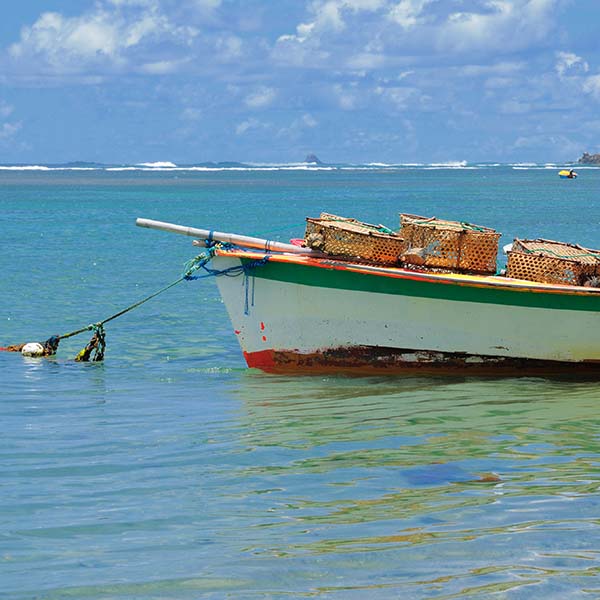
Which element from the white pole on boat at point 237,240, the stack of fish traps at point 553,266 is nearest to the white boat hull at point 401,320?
the white pole on boat at point 237,240

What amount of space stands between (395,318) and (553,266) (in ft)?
5.34

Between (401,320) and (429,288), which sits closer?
(429,288)

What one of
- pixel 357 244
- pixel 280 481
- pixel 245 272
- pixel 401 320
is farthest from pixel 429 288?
pixel 280 481

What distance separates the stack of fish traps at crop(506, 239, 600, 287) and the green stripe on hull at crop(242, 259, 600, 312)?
0.85 ft

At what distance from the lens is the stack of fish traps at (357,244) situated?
37.2 feet

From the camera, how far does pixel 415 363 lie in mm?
11609

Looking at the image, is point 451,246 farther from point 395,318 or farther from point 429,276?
point 395,318

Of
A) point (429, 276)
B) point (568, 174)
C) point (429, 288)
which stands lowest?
point (429, 288)

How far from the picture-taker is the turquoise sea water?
595 centimetres

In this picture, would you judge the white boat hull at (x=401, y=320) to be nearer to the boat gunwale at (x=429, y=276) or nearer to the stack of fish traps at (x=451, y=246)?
the boat gunwale at (x=429, y=276)

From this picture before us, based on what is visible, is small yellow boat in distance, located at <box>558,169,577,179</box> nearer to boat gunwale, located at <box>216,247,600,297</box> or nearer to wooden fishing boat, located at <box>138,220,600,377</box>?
wooden fishing boat, located at <box>138,220,600,377</box>

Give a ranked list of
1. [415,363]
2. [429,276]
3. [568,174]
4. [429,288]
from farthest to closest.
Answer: [568,174], [415,363], [429,288], [429,276]

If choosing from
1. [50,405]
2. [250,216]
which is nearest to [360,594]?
[50,405]

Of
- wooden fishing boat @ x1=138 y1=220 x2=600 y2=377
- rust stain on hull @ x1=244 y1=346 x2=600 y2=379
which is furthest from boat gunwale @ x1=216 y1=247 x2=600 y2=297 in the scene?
rust stain on hull @ x1=244 y1=346 x2=600 y2=379
